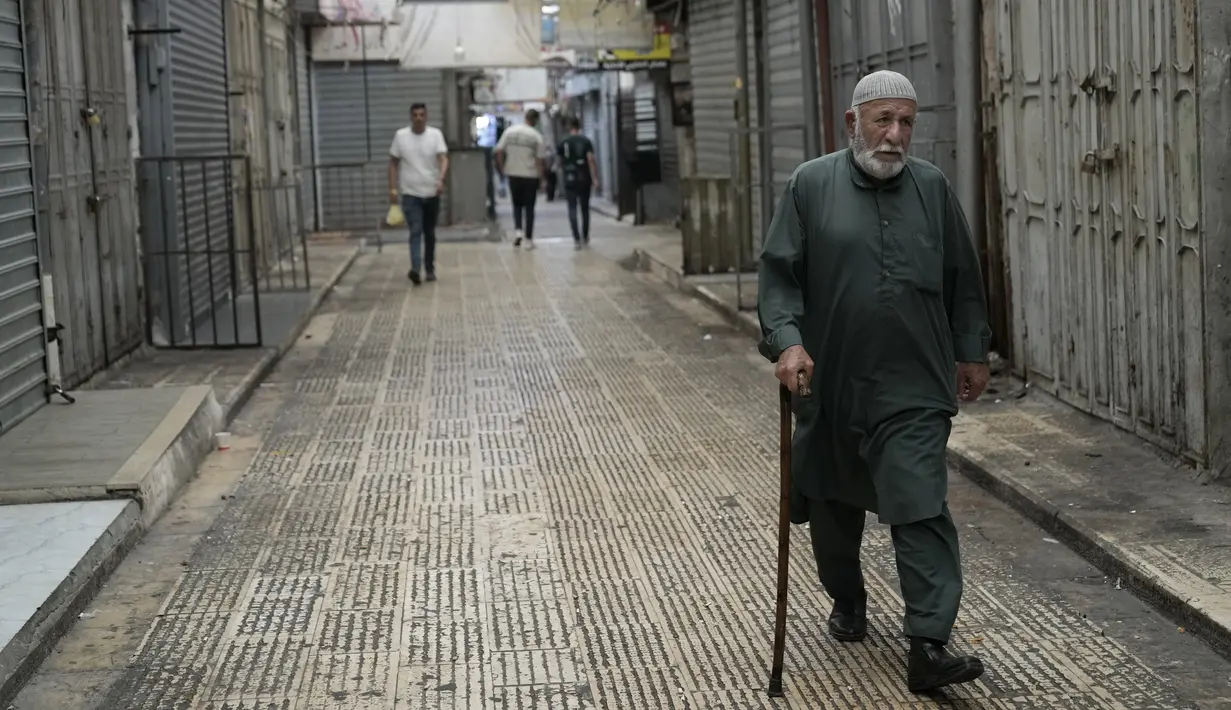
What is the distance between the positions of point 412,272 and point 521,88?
94.5 ft

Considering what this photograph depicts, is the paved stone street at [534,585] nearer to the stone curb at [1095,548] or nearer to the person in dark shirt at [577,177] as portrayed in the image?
the stone curb at [1095,548]

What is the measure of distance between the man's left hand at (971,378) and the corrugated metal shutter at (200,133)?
8.56 meters

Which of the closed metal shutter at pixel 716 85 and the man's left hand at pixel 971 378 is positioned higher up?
the closed metal shutter at pixel 716 85

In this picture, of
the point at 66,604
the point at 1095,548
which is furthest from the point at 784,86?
the point at 66,604

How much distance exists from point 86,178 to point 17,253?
7.14ft

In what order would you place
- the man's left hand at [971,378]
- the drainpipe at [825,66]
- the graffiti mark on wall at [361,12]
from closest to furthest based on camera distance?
the man's left hand at [971,378], the drainpipe at [825,66], the graffiti mark on wall at [361,12]

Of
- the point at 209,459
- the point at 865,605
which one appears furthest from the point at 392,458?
the point at 865,605

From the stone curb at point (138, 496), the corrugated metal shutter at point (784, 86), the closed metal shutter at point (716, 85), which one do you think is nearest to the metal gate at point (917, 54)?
the corrugated metal shutter at point (784, 86)

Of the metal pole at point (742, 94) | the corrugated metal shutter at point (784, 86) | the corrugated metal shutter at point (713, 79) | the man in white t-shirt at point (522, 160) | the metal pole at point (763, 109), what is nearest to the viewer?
the corrugated metal shutter at point (784, 86)

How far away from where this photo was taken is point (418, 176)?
1909 cm

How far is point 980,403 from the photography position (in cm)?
969

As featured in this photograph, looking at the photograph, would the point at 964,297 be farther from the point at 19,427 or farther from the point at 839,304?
the point at 19,427

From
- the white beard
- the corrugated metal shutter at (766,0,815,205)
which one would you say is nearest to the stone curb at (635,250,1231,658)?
the white beard

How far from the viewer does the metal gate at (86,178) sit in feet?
33.8
